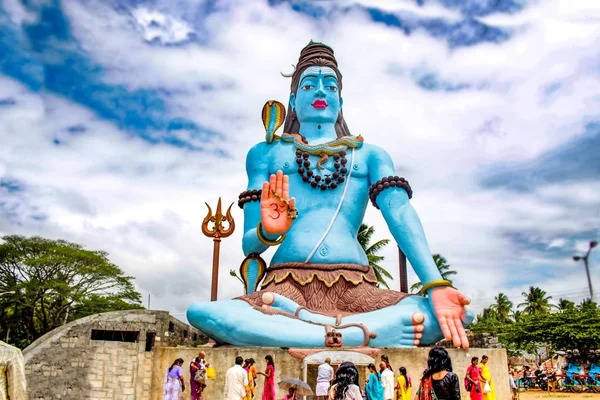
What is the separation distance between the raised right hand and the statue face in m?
1.73

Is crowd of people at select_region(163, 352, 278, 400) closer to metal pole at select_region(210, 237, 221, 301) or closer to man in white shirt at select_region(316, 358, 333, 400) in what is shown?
man in white shirt at select_region(316, 358, 333, 400)

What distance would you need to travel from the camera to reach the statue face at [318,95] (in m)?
8.73

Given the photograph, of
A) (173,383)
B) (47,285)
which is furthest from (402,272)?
(47,285)

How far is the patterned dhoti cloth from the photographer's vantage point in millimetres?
7504

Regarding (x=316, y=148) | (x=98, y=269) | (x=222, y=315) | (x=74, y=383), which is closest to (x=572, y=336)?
(x=316, y=148)

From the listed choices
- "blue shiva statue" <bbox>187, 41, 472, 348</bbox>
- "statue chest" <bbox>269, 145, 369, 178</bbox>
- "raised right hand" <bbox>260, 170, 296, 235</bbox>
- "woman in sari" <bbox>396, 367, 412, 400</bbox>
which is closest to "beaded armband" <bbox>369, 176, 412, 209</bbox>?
"blue shiva statue" <bbox>187, 41, 472, 348</bbox>

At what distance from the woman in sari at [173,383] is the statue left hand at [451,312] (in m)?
3.32

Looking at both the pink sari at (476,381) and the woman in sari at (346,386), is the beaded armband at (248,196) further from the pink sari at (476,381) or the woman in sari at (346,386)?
the woman in sari at (346,386)

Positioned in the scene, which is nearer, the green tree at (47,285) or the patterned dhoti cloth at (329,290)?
the patterned dhoti cloth at (329,290)

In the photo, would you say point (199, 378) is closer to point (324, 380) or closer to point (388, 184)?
point (324, 380)

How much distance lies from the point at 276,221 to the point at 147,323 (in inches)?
94.8

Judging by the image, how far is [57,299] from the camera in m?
20.7

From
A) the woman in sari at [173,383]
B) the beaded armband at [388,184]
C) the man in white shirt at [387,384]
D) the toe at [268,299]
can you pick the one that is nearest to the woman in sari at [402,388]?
the man in white shirt at [387,384]

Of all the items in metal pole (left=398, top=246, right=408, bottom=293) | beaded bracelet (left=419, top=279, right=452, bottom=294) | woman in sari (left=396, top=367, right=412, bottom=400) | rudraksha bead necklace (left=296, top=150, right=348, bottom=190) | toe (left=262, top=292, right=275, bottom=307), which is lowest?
woman in sari (left=396, top=367, right=412, bottom=400)
